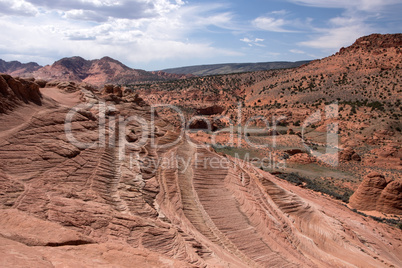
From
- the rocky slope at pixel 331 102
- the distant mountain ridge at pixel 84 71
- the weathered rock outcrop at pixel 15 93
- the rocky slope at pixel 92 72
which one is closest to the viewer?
the weathered rock outcrop at pixel 15 93

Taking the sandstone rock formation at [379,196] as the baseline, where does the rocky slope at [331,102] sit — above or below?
above

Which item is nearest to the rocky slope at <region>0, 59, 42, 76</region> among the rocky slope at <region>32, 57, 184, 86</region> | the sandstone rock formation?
the rocky slope at <region>32, 57, 184, 86</region>

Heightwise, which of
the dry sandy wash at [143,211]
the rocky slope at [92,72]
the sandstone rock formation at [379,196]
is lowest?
the sandstone rock formation at [379,196]

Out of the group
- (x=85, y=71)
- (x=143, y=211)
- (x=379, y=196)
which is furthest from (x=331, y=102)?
(x=85, y=71)

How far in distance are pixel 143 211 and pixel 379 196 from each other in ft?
52.8

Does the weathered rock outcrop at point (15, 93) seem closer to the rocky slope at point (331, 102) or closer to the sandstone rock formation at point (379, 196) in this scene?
the sandstone rock formation at point (379, 196)

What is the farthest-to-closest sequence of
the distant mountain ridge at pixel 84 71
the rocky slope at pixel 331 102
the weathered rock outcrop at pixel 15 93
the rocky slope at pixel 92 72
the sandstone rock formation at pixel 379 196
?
the distant mountain ridge at pixel 84 71
the rocky slope at pixel 92 72
the rocky slope at pixel 331 102
the sandstone rock formation at pixel 379 196
the weathered rock outcrop at pixel 15 93

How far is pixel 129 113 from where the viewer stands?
16.0 m

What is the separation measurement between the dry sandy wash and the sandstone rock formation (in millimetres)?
3312

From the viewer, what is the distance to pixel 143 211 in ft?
24.7

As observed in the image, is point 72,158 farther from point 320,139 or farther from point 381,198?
point 320,139

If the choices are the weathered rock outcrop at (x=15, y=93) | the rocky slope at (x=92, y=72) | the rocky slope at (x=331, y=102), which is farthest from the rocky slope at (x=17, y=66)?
the weathered rock outcrop at (x=15, y=93)

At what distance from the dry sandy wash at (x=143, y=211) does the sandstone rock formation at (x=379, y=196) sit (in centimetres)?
331

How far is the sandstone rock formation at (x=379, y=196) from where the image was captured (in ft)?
55.1
